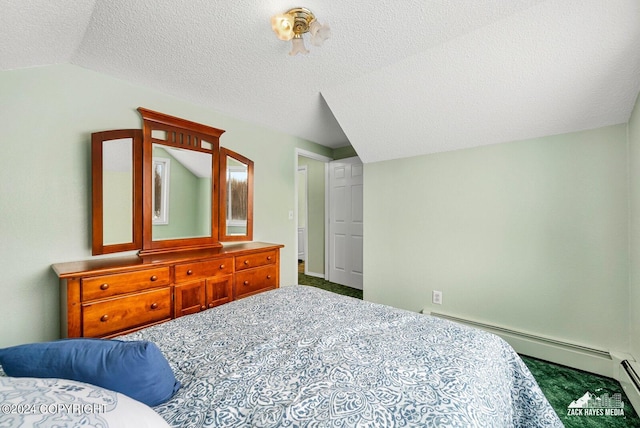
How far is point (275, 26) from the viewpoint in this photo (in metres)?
1.52

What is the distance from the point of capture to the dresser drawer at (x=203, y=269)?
197 centimetres

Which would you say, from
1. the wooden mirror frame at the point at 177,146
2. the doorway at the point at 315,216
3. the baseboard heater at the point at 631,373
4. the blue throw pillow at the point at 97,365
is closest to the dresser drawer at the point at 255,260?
the wooden mirror frame at the point at 177,146

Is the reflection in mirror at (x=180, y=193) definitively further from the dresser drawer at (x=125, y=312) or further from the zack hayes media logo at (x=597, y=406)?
the zack hayes media logo at (x=597, y=406)

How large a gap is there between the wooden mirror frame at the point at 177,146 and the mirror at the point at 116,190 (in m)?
0.04

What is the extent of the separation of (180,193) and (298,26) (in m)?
1.68

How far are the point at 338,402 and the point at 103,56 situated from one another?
248 centimetres

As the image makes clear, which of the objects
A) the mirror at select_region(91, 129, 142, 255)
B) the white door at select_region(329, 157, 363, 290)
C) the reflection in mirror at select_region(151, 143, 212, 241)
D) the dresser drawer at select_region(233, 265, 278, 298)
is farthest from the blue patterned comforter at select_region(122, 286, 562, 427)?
the white door at select_region(329, 157, 363, 290)

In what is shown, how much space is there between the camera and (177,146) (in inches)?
92.3

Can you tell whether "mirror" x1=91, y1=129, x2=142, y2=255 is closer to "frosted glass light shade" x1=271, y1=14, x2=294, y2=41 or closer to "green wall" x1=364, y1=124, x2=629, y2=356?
"frosted glass light shade" x1=271, y1=14, x2=294, y2=41

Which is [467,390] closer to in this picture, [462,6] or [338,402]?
[338,402]

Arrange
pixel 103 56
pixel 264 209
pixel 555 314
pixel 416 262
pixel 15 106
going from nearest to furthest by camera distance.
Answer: pixel 15 106 → pixel 103 56 → pixel 555 314 → pixel 416 262 → pixel 264 209

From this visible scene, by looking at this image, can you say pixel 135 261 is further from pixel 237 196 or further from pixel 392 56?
pixel 392 56

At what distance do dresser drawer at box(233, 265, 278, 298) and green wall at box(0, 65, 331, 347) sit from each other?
111 centimetres

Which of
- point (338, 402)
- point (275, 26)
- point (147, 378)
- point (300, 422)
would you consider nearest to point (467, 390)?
point (338, 402)
